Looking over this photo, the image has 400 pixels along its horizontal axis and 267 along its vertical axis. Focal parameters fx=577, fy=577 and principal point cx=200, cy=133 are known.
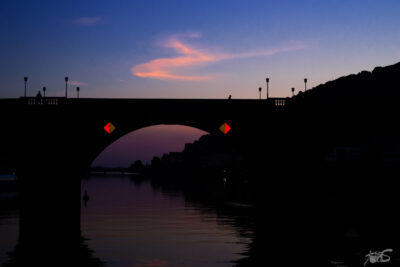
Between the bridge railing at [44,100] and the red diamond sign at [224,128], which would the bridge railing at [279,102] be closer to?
the red diamond sign at [224,128]

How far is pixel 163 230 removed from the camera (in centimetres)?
4897

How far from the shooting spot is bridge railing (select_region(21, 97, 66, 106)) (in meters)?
45.8

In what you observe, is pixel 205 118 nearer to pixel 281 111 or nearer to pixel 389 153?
pixel 281 111

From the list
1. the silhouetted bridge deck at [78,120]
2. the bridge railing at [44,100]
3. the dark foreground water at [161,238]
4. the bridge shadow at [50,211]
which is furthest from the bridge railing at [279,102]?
the bridge shadow at [50,211]

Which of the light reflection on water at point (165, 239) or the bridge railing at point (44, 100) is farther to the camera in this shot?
the bridge railing at point (44, 100)

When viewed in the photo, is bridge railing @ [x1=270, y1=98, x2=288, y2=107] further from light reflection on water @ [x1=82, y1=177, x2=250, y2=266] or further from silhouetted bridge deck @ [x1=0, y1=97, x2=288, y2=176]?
light reflection on water @ [x1=82, y1=177, x2=250, y2=266]

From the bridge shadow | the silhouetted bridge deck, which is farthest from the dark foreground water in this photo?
the silhouetted bridge deck

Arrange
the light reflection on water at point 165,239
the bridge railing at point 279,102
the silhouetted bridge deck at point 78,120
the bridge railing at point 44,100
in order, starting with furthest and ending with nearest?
the bridge railing at point 279,102
the bridge railing at point 44,100
the silhouetted bridge deck at point 78,120
the light reflection on water at point 165,239

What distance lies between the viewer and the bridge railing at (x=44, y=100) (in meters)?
45.8

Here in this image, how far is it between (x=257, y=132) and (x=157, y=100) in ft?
28.3

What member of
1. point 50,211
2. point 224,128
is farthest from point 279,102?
point 50,211

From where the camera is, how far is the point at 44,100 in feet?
151

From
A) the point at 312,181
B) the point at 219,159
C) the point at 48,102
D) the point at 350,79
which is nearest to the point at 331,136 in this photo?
the point at 312,181

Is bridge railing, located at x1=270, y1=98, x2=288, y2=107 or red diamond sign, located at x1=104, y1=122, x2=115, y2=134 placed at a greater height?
bridge railing, located at x1=270, y1=98, x2=288, y2=107
